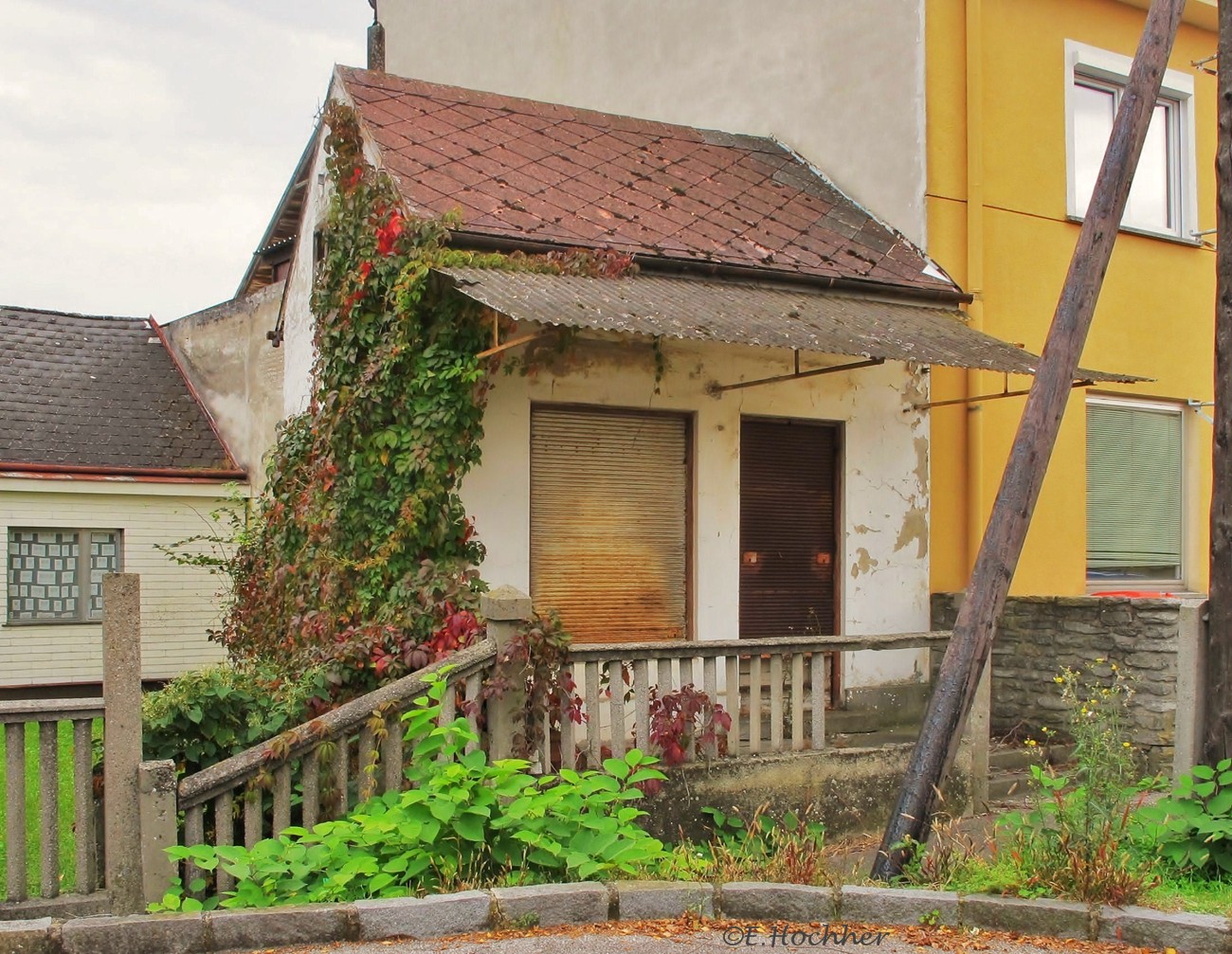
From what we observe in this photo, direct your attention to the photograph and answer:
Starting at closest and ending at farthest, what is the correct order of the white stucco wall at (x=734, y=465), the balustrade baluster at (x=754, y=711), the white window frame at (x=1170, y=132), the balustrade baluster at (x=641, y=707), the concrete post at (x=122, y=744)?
the concrete post at (x=122, y=744), the balustrade baluster at (x=641, y=707), the balustrade baluster at (x=754, y=711), the white stucco wall at (x=734, y=465), the white window frame at (x=1170, y=132)

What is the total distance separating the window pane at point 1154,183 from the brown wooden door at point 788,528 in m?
4.38

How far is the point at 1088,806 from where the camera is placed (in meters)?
5.74

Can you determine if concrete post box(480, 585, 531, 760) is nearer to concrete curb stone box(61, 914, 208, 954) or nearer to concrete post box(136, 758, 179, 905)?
concrete post box(136, 758, 179, 905)

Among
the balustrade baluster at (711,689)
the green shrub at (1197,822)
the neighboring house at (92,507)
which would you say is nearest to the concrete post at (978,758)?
the balustrade baluster at (711,689)

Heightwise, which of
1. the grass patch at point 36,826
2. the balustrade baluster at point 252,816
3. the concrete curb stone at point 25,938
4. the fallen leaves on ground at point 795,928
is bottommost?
the grass patch at point 36,826

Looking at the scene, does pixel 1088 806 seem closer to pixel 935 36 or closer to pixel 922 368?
pixel 922 368

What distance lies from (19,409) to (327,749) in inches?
435

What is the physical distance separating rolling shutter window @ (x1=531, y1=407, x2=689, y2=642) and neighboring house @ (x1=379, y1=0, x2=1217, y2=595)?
2512 mm

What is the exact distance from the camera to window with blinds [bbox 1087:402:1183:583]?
39.5 ft

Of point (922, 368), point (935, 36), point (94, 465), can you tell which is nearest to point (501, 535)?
point (922, 368)

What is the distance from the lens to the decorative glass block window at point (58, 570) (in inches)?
570

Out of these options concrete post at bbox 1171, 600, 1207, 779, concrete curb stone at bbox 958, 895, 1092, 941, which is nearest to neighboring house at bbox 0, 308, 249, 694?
concrete curb stone at bbox 958, 895, 1092, 941

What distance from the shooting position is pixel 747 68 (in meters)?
13.3

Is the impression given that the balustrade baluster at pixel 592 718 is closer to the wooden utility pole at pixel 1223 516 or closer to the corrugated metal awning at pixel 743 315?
the corrugated metal awning at pixel 743 315
